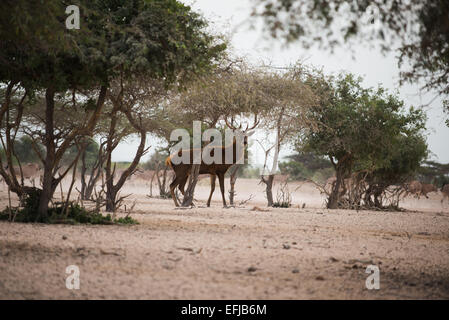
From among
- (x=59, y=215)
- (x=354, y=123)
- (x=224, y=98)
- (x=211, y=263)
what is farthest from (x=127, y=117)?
(x=354, y=123)

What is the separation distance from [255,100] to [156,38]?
20.4 feet

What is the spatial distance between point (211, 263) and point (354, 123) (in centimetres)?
1541

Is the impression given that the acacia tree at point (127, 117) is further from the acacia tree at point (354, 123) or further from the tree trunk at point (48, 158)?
the acacia tree at point (354, 123)

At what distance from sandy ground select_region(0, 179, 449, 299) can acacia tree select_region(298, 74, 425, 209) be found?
35.6 ft

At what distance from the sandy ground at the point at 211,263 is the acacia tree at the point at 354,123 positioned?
35.6 ft

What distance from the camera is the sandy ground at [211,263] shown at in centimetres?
427

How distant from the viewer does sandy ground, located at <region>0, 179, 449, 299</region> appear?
4.27 metres

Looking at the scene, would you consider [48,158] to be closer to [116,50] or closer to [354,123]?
[116,50]

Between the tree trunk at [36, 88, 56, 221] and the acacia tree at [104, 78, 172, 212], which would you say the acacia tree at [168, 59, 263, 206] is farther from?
the tree trunk at [36, 88, 56, 221]

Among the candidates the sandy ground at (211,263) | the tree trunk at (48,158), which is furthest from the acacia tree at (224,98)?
the sandy ground at (211,263)

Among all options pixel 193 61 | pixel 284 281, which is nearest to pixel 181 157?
pixel 193 61

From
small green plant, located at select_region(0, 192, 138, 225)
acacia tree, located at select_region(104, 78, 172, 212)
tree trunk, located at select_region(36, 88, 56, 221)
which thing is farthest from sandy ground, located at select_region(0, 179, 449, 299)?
acacia tree, located at select_region(104, 78, 172, 212)

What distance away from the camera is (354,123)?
64.5 ft
